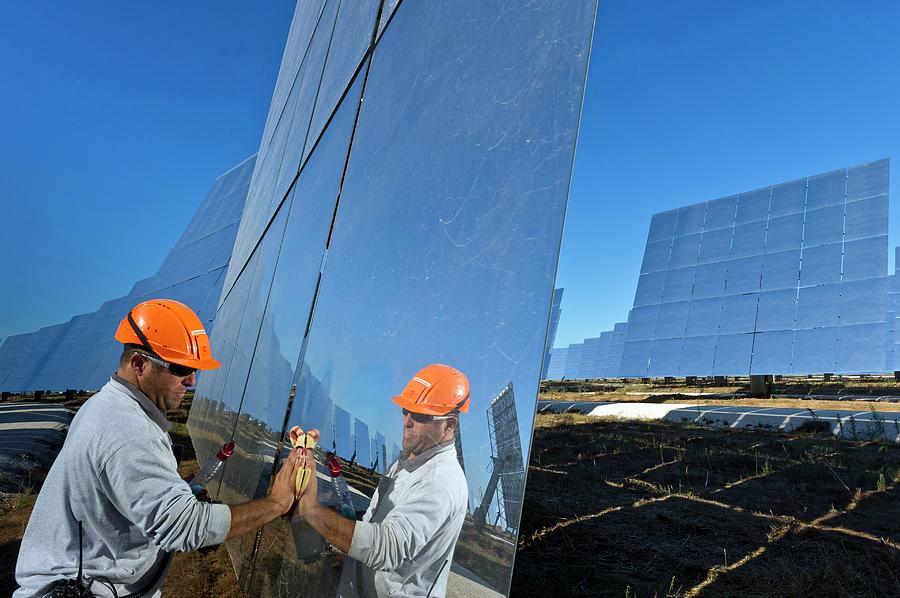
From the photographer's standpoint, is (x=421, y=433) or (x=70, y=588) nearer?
(x=421, y=433)

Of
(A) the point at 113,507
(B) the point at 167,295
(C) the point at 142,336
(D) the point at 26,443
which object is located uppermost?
(B) the point at 167,295

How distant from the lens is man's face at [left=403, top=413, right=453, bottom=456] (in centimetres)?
112

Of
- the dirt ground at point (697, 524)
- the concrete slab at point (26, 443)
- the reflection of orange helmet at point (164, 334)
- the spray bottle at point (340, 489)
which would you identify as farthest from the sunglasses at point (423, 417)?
the concrete slab at point (26, 443)

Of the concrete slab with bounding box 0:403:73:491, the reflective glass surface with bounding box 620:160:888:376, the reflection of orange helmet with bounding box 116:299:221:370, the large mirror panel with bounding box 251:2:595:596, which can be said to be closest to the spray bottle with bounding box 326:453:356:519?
the large mirror panel with bounding box 251:2:595:596

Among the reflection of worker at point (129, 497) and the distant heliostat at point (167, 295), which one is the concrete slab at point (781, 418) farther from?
the distant heliostat at point (167, 295)

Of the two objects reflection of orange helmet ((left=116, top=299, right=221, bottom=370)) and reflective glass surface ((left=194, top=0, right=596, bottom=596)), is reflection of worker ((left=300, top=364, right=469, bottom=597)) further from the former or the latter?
reflection of orange helmet ((left=116, top=299, right=221, bottom=370))

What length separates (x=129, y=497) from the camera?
1.33 meters

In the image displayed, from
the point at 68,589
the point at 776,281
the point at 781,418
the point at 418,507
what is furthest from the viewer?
the point at 776,281

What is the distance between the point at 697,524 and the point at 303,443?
3.46 meters

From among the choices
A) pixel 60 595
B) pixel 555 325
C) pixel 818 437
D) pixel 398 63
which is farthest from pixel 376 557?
pixel 555 325

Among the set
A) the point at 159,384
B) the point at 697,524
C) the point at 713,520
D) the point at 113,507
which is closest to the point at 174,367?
the point at 159,384

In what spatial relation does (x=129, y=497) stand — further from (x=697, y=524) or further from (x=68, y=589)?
(x=697, y=524)

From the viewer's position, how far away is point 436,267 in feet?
4.40

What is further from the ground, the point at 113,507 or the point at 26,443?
the point at 113,507
